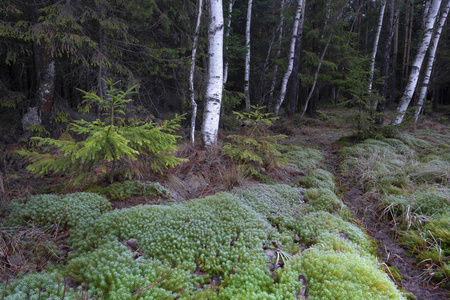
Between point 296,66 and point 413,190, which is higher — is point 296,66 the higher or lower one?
the higher one

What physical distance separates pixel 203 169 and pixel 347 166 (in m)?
4.39

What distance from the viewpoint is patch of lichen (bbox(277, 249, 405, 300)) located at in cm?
211

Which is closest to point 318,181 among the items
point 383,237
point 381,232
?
point 381,232

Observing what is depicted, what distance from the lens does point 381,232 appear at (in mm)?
3908

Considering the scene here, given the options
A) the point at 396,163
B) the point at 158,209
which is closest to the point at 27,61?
the point at 158,209

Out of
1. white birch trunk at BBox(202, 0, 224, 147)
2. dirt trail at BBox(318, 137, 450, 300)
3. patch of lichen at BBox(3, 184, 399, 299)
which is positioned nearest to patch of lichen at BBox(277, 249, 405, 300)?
patch of lichen at BBox(3, 184, 399, 299)

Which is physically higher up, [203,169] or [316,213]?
[203,169]

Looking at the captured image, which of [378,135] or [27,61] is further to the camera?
[378,135]

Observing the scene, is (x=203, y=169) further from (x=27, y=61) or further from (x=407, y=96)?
(x=407, y=96)

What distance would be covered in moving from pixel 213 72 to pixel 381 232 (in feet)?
16.6

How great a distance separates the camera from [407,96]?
9.91 m

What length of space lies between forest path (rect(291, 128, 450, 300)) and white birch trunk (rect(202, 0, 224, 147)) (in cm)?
358

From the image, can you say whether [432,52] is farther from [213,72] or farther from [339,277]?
[339,277]

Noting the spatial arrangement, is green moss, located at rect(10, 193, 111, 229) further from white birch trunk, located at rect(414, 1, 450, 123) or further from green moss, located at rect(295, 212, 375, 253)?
white birch trunk, located at rect(414, 1, 450, 123)
